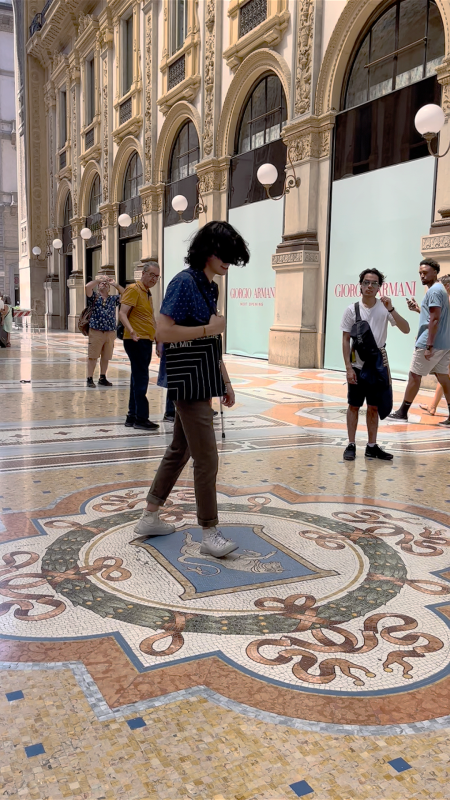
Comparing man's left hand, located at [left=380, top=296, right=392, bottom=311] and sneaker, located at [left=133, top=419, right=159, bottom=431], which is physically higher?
man's left hand, located at [left=380, top=296, right=392, bottom=311]

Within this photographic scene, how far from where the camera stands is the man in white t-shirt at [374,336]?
4.90 meters

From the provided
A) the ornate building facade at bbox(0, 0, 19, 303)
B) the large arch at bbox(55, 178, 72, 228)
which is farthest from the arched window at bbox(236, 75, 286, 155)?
the ornate building facade at bbox(0, 0, 19, 303)

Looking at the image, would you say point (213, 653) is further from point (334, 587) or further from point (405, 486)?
point (405, 486)

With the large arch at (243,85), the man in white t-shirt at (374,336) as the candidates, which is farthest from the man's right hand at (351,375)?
the large arch at (243,85)

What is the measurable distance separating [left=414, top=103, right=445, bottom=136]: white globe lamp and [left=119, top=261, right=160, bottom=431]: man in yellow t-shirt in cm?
416

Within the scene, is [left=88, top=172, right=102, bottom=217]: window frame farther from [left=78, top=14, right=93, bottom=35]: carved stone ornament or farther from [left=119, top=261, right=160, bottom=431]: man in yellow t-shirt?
[left=119, top=261, right=160, bottom=431]: man in yellow t-shirt

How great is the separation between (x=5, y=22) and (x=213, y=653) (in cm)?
4822

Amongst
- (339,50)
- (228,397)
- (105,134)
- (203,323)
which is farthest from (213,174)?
(203,323)

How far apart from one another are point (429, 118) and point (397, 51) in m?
3.07

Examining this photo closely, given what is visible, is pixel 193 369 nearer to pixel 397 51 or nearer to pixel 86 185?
pixel 397 51

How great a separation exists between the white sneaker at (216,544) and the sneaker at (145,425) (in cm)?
326

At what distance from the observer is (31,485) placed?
4082 millimetres

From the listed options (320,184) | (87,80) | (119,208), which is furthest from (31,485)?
(87,80)

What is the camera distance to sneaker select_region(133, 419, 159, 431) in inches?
242
